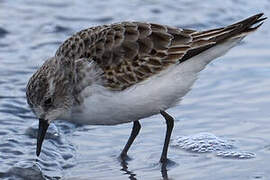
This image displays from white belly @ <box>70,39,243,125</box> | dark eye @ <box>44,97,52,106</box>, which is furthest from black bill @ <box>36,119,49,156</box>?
white belly @ <box>70,39,243,125</box>

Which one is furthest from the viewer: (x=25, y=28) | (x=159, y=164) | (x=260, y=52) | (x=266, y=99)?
(x=25, y=28)

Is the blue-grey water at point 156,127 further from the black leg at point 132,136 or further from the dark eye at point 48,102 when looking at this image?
the dark eye at point 48,102

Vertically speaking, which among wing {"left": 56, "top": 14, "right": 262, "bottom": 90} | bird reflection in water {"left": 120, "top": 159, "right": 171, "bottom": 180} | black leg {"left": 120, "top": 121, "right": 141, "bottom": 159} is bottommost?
bird reflection in water {"left": 120, "top": 159, "right": 171, "bottom": 180}

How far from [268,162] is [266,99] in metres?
1.69

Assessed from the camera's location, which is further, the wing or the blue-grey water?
the blue-grey water

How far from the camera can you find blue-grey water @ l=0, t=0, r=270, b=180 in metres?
7.89

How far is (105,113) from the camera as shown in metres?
7.52

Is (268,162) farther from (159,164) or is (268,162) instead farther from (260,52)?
(260,52)

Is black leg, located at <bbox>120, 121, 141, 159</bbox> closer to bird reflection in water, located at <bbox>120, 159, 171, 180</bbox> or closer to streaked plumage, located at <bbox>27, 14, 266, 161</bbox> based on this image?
bird reflection in water, located at <bbox>120, 159, 171, 180</bbox>

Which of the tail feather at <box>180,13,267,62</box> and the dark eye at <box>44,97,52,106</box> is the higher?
the tail feather at <box>180,13,267,62</box>

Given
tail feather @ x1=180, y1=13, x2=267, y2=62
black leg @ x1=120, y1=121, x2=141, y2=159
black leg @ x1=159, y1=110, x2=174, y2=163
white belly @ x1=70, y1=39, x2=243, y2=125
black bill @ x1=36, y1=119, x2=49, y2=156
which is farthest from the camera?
black leg @ x1=120, y1=121, x2=141, y2=159

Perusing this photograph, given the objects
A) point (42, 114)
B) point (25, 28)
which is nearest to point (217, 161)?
point (42, 114)

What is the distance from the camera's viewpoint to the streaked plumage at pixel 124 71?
24.9 ft

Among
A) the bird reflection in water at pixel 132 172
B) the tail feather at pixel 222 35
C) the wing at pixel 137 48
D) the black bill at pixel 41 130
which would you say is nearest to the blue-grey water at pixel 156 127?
the bird reflection in water at pixel 132 172
